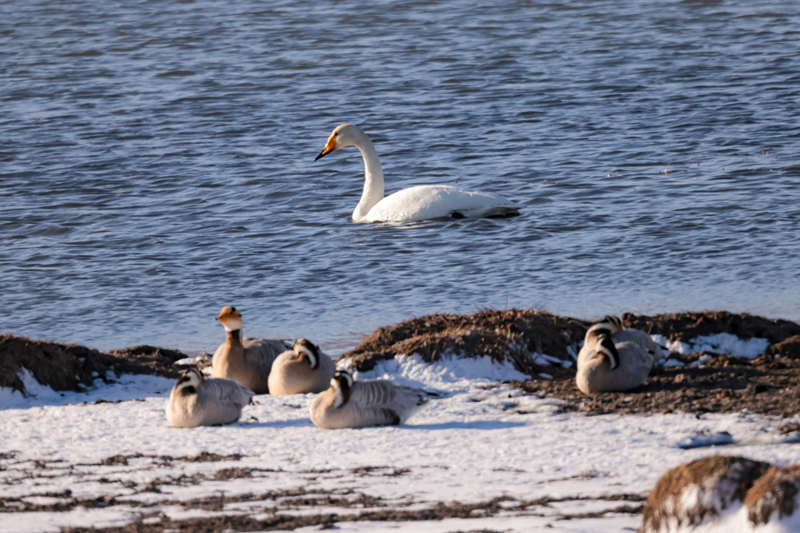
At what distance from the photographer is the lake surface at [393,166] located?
11.5 m

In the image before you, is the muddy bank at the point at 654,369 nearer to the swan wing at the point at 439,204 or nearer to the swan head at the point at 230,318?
the swan head at the point at 230,318

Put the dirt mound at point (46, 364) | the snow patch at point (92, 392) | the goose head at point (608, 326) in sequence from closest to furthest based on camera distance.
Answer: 1. the goose head at point (608, 326)
2. the snow patch at point (92, 392)
3. the dirt mound at point (46, 364)

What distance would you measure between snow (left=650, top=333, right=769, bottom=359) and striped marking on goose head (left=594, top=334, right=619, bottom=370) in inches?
57.4

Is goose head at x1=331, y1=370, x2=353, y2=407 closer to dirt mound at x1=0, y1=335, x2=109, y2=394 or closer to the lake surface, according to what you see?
dirt mound at x1=0, y1=335, x2=109, y2=394

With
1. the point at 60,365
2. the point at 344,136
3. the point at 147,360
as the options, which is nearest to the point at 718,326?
the point at 147,360

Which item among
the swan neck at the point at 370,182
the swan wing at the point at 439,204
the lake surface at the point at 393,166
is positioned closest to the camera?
the lake surface at the point at 393,166

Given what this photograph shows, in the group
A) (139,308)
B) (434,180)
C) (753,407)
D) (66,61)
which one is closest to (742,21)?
(434,180)

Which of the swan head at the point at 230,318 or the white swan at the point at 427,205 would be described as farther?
the white swan at the point at 427,205

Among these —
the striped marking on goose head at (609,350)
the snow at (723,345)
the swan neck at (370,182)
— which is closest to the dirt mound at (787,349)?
the snow at (723,345)

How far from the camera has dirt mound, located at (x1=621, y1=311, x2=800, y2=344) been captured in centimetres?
847

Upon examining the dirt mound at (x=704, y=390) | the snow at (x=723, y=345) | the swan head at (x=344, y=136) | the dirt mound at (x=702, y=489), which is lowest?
the snow at (x=723, y=345)

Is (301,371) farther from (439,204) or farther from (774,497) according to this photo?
(439,204)

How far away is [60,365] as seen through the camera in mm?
8477

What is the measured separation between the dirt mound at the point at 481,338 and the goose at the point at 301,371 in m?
0.46
